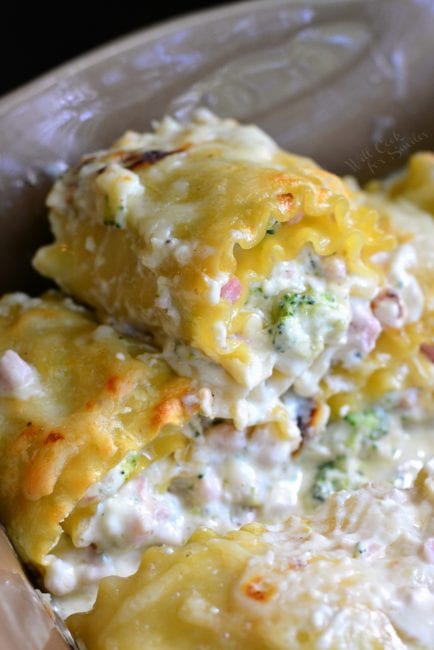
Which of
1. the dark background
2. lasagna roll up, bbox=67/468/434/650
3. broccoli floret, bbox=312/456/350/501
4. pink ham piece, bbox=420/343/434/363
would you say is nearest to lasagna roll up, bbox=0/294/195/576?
lasagna roll up, bbox=67/468/434/650

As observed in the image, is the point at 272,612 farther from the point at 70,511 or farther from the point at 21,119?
the point at 21,119

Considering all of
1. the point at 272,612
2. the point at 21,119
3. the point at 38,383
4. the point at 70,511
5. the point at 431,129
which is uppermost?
the point at 21,119

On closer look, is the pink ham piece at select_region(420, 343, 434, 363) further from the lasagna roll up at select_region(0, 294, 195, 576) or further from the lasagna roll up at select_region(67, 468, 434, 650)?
the lasagna roll up at select_region(0, 294, 195, 576)

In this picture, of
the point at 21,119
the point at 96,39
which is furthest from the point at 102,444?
the point at 96,39

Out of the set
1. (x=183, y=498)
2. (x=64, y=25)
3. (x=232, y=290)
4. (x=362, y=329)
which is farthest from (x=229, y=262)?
(x=64, y=25)

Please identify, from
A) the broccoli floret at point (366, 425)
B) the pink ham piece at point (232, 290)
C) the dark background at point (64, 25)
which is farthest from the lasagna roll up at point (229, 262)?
the dark background at point (64, 25)

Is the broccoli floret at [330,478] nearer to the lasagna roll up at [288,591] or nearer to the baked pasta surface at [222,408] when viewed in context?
the baked pasta surface at [222,408]
